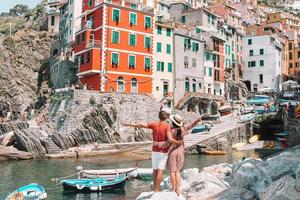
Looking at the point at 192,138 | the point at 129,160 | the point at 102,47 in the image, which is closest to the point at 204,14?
the point at 102,47

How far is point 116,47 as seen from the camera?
164 feet

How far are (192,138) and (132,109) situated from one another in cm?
857

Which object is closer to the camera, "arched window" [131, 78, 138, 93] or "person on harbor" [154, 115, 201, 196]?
"person on harbor" [154, 115, 201, 196]

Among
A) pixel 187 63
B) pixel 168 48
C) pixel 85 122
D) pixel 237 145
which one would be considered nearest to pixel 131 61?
pixel 168 48

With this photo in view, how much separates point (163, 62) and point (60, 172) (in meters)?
30.7

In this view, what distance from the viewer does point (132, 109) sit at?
1847 inches

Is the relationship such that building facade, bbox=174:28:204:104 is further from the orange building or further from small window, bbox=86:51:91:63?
small window, bbox=86:51:91:63

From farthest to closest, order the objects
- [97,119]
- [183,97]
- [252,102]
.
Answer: [252,102] → [183,97] → [97,119]

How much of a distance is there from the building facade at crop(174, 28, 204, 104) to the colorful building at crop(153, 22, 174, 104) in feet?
3.63

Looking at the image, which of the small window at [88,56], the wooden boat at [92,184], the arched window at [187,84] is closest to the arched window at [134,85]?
the small window at [88,56]

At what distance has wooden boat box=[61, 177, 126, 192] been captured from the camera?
2064 cm

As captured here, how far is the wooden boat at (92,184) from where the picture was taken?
2064cm

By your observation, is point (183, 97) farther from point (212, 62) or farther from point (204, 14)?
point (204, 14)

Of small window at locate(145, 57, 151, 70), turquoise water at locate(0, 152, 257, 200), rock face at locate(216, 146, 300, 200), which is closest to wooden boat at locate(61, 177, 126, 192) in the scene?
turquoise water at locate(0, 152, 257, 200)
